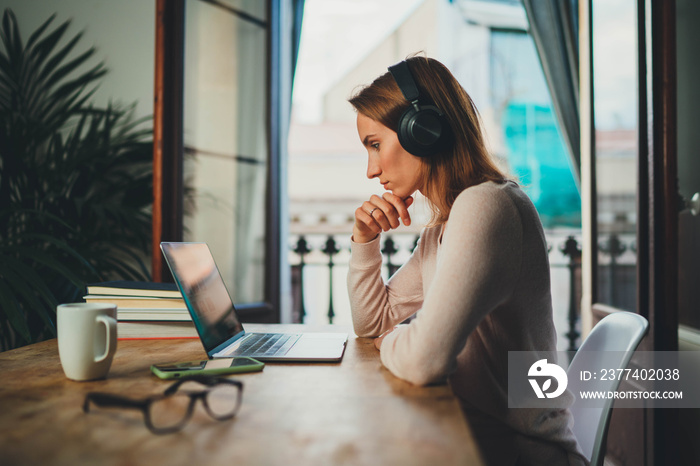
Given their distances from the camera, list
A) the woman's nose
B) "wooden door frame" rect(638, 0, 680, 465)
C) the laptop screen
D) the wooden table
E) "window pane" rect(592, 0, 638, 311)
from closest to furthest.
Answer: the wooden table → the laptop screen → the woman's nose → "wooden door frame" rect(638, 0, 680, 465) → "window pane" rect(592, 0, 638, 311)

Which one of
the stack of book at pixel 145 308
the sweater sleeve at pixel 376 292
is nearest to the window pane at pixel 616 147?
the sweater sleeve at pixel 376 292

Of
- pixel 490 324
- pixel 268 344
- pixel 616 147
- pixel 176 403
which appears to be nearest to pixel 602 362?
pixel 490 324

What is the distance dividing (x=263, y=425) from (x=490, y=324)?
0.53m

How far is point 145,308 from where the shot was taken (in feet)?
3.49

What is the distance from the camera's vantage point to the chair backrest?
2.89 feet

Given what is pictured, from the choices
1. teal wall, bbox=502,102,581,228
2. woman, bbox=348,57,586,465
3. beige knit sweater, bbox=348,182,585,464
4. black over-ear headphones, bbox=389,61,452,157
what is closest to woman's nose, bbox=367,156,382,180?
woman, bbox=348,57,586,465

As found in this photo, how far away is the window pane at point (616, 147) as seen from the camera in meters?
1.73

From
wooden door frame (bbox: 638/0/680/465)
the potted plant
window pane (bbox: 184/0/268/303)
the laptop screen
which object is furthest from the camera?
window pane (bbox: 184/0/268/303)

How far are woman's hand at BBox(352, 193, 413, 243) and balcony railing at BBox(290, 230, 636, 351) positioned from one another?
3.46 feet

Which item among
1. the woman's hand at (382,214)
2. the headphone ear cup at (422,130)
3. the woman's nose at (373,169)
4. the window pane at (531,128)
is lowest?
the woman's hand at (382,214)

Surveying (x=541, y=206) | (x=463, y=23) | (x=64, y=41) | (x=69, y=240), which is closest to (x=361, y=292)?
(x=69, y=240)

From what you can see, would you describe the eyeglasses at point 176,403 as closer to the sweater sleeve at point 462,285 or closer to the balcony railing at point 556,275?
the sweater sleeve at point 462,285

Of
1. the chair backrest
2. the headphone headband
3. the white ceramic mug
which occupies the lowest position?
the chair backrest

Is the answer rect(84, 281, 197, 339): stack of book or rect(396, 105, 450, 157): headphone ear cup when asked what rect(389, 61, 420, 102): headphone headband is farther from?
rect(84, 281, 197, 339): stack of book
